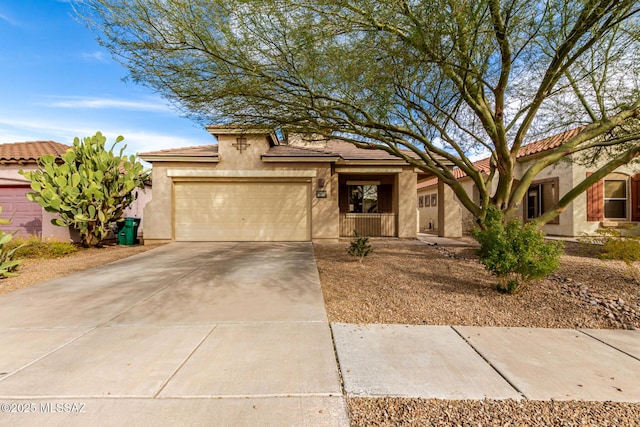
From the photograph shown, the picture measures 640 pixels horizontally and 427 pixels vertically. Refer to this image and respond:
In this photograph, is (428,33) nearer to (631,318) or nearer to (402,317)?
(402,317)

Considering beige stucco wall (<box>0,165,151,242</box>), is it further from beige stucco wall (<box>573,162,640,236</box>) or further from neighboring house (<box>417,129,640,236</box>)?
beige stucco wall (<box>573,162,640,236</box>)

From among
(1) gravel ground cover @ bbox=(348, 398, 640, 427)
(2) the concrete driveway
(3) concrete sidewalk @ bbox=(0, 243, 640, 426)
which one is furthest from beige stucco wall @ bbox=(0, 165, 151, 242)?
(1) gravel ground cover @ bbox=(348, 398, 640, 427)

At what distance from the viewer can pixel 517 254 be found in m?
5.31

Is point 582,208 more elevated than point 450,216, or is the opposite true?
point 582,208

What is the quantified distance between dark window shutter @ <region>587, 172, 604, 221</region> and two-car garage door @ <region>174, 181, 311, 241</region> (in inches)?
450

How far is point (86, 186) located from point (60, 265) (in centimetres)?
329

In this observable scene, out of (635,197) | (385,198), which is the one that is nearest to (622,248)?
(635,197)

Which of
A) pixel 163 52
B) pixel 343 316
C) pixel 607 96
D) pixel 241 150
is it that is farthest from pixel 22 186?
pixel 607 96

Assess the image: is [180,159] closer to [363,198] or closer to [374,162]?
[374,162]

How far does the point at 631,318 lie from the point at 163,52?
8.88 m

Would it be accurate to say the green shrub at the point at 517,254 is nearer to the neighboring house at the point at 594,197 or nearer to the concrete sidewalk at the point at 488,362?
the concrete sidewalk at the point at 488,362

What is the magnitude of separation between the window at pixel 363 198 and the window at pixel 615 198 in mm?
9702

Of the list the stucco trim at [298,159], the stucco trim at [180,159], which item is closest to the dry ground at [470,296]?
the stucco trim at [298,159]

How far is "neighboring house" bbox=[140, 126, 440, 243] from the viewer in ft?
42.4
